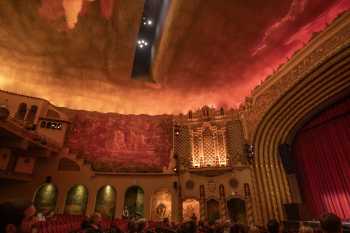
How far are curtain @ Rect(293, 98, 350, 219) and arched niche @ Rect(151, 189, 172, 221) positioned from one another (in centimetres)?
832

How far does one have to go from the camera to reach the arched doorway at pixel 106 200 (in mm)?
14188

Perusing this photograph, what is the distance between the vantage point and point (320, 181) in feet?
39.6

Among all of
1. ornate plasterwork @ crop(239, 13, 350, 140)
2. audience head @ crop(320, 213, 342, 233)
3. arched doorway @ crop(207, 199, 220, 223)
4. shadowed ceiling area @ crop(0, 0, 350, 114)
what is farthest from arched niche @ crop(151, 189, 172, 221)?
audience head @ crop(320, 213, 342, 233)

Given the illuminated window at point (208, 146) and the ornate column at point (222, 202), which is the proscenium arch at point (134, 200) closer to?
the illuminated window at point (208, 146)

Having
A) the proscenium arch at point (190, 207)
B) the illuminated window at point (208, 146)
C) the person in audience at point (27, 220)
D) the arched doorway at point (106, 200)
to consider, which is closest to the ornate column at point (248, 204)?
the illuminated window at point (208, 146)

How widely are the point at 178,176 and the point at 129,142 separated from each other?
15.1 feet

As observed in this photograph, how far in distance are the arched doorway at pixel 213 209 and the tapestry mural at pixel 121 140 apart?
393 centimetres

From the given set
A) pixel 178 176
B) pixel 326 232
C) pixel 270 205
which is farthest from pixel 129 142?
pixel 326 232

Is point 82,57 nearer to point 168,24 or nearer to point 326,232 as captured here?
point 168,24

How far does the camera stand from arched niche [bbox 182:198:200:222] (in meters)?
13.8

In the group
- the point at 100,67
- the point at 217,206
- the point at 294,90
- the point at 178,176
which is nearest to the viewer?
the point at 294,90

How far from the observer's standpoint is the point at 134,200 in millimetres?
14938

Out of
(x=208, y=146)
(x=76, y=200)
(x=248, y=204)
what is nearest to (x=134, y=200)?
(x=76, y=200)

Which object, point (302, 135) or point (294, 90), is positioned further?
point (302, 135)
